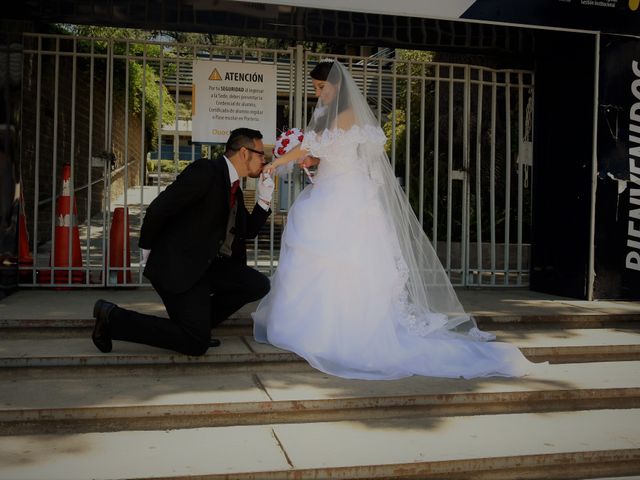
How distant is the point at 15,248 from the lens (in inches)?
258

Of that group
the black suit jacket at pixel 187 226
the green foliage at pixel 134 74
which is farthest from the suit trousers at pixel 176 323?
the green foliage at pixel 134 74

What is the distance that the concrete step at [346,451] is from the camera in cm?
349

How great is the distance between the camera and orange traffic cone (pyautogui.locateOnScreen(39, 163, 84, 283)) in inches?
280

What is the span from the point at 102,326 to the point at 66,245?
110 inches

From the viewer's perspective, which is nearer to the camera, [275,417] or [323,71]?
[275,417]

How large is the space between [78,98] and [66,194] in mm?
5271

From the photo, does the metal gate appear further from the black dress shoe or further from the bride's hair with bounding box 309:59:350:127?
the black dress shoe

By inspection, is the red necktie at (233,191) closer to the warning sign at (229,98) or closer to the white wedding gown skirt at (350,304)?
the white wedding gown skirt at (350,304)

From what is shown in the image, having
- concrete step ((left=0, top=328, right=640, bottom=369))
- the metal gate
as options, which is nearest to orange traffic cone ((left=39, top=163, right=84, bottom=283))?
the metal gate

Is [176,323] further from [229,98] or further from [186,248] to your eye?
[229,98]

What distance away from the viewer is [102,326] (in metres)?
4.65

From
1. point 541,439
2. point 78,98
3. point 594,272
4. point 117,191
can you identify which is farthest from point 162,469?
point 117,191

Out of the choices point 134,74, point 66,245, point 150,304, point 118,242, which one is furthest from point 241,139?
point 134,74

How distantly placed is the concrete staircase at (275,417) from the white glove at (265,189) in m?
1.07
